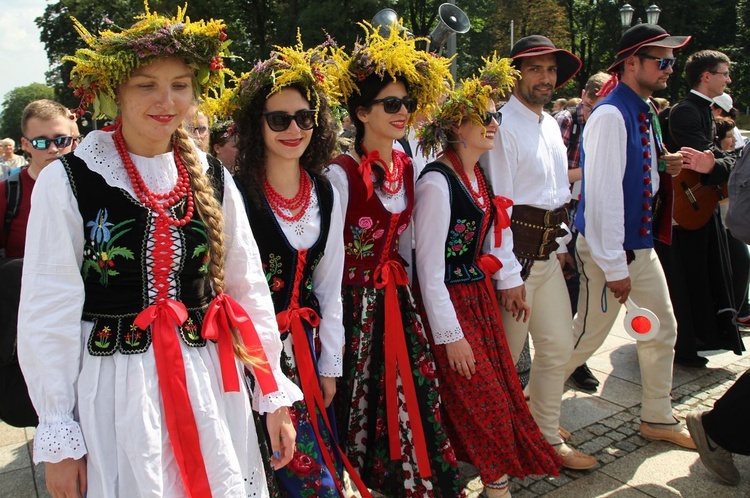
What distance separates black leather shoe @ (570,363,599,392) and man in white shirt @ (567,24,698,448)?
0.62 metres

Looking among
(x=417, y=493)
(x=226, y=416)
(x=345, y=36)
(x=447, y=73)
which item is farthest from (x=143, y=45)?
(x=345, y=36)

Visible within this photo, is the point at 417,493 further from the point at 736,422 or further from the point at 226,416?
the point at 736,422

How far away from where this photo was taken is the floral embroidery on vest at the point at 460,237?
10.2ft

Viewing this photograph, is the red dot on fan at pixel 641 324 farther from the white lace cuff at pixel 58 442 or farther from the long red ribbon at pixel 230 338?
the white lace cuff at pixel 58 442

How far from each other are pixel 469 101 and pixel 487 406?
1457mm

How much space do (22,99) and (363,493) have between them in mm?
92603

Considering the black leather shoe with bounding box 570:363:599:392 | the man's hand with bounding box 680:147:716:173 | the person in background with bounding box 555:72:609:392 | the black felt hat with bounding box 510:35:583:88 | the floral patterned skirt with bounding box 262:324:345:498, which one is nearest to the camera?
the floral patterned skirt with bounding box 262:324:345:498

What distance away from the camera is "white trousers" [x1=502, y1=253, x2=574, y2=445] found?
351 cm

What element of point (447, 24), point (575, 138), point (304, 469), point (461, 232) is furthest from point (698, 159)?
point (447, 24)

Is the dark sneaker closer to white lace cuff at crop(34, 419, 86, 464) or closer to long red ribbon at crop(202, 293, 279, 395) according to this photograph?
long red ribbon at crop(202, 293, 279, 395)

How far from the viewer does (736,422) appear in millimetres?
3102

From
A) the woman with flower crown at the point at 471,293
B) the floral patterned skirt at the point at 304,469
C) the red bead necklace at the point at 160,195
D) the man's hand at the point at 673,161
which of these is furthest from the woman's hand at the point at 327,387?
the man's hand at the point at 673,161

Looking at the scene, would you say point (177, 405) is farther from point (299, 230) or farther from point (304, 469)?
point (299, 230)

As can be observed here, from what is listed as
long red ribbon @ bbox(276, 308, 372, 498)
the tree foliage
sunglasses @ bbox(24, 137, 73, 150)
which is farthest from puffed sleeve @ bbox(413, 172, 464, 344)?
the tree foliage
